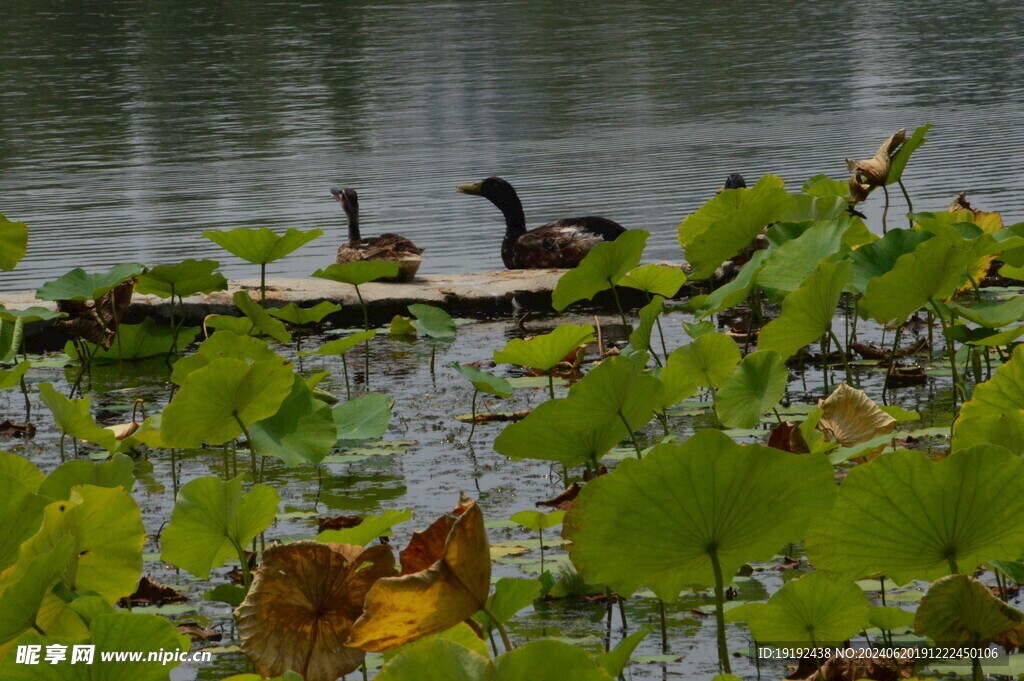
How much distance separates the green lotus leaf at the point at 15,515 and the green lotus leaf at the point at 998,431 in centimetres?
123

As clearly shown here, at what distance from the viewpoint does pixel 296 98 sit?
51.3 ft

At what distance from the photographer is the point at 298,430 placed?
9.19 ft

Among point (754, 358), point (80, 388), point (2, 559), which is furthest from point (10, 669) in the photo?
point (80, 388)

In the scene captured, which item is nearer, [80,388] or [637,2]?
[80,388]

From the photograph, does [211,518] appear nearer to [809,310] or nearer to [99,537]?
[99,537]

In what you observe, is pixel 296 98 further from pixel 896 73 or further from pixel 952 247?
pixel 952 247

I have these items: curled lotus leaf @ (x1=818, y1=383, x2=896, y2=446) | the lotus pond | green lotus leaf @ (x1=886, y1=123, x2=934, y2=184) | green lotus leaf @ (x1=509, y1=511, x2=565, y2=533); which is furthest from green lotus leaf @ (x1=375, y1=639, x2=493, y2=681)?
green lotus leaf @ (x1=886, y1=123, x2=934, y2=184)

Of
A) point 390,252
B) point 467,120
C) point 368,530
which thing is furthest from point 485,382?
point 467,120

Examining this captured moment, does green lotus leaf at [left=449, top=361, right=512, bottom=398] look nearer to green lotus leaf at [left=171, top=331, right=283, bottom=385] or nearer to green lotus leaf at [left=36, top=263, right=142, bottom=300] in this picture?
green lotus leaf at [left=171, top=331, right=283, bottom=385]

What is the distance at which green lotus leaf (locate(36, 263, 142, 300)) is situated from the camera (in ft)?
13.0

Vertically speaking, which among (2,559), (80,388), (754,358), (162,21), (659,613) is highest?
(2,559)

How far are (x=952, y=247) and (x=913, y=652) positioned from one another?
1104 millimetres

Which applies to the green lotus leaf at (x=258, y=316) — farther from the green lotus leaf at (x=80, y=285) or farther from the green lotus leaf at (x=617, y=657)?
the green lotus leaf at (x=617, y=657)

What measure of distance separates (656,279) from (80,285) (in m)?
1.65
